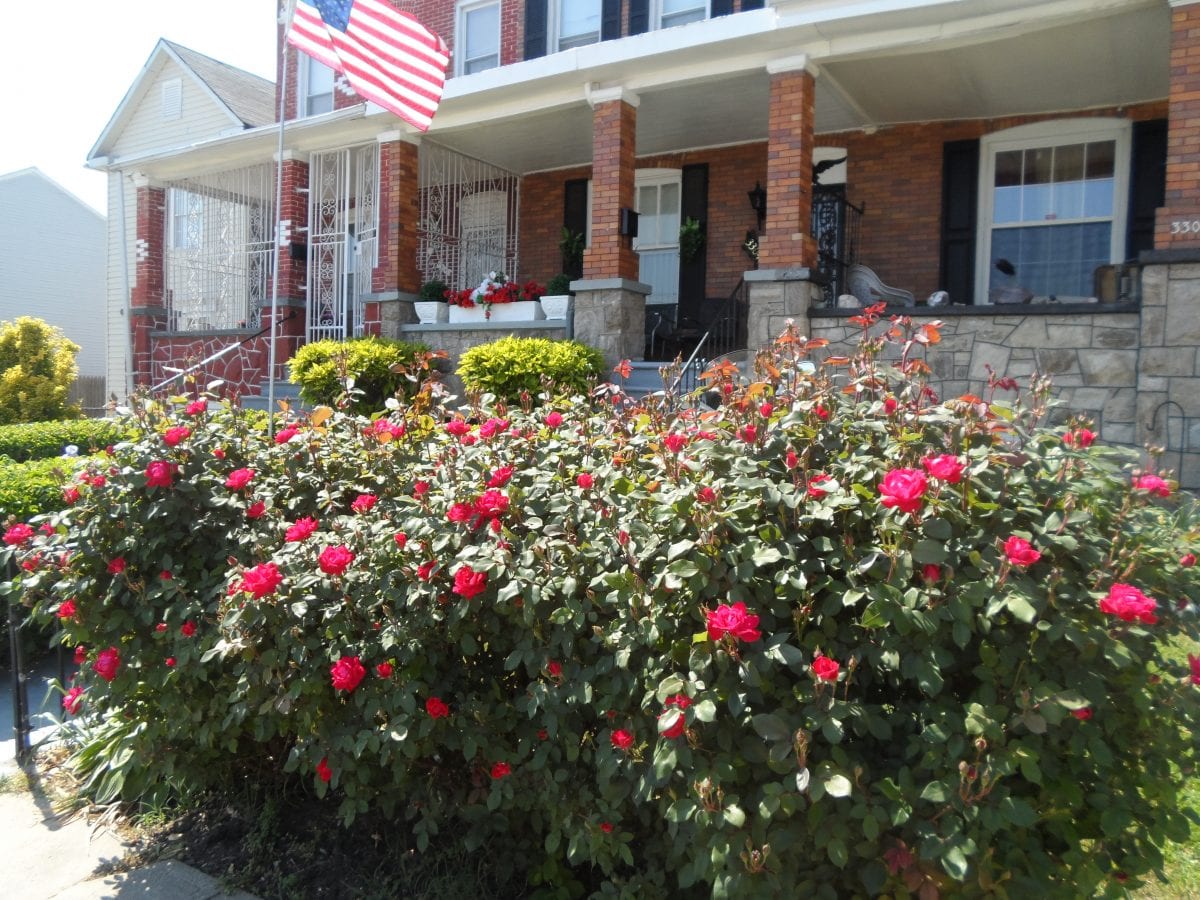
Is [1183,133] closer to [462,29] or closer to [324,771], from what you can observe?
[324,771]

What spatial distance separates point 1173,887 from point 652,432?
80.7 inches

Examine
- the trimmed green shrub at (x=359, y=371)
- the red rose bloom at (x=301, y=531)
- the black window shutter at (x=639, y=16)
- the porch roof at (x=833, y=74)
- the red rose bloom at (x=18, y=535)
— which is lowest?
the red rose bloom at (x=18, y=535)

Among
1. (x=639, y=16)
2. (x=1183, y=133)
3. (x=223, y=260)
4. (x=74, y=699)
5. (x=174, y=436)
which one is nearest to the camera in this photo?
(x=174, y=436)

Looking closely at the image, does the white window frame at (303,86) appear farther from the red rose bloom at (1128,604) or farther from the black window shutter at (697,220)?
the red rose bloom at (1128,604)

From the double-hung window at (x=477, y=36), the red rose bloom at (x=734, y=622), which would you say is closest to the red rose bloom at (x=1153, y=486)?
the red rose bloom at (x=734, y=622)

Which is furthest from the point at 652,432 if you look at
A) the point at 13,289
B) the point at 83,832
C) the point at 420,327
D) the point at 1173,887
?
the point at 13,289

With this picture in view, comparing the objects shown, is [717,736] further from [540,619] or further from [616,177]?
[616,177]

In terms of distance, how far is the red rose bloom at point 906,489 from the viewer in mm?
1947

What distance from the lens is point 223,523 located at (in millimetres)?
3271

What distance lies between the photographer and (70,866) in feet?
10.9

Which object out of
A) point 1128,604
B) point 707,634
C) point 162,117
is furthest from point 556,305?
point 162,117

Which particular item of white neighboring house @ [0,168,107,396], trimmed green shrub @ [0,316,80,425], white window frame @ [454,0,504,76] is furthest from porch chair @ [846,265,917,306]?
white neighboring house @ [0,168,107,396]

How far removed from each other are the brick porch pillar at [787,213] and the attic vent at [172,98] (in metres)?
13.7

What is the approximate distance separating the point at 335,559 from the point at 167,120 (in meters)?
18.6
